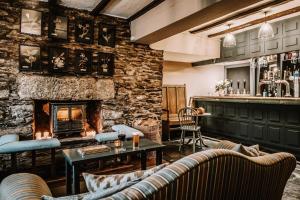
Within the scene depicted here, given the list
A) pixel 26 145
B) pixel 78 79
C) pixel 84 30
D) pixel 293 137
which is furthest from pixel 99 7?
pixel 293 137

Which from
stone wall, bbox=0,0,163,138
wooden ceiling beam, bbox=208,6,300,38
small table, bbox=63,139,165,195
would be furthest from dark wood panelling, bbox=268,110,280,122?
small table, bbox=63,139,165,195

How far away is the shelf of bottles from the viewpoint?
514 centimetres

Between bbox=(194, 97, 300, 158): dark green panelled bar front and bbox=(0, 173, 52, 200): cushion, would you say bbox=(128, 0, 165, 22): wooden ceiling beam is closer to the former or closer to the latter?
Answer: bbox=(194, 97, 300, 158): dark green panelled bar front

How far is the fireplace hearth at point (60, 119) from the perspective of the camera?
394cm

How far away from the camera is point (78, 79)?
414 cm

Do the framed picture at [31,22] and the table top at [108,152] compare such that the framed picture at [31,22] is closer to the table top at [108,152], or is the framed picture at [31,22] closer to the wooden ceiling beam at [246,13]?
the table top at [108,152]

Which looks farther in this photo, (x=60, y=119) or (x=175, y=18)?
(x=60, y=119)

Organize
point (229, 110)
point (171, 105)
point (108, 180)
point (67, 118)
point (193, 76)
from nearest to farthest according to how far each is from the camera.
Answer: point (108, 180) < point (67, 118) < point (229, 110) < point (171, 105) < point (193, 76)

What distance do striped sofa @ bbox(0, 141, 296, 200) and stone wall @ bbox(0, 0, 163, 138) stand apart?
3.40 m

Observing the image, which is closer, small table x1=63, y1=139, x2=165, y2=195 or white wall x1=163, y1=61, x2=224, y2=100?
small table x1=63, y1=139, x2=165, y2=195

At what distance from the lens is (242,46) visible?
18.5ft

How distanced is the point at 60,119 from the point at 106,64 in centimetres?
135

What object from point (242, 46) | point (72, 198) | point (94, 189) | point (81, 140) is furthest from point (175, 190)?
point (242, 46)

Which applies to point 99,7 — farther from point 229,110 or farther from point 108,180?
point 229,110
